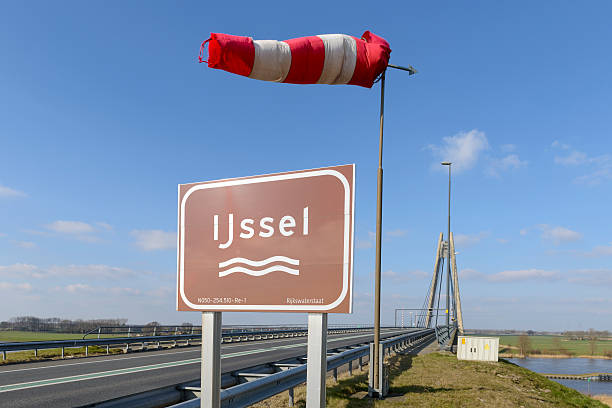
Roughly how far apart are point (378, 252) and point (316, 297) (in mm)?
7623

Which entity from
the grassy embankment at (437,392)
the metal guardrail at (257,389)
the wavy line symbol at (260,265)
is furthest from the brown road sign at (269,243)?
the grassy embankment at (437,392)

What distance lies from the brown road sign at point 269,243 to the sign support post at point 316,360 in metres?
0.20

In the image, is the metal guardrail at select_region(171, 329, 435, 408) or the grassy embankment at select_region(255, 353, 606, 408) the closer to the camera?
the metal guardrail at select_region(171, 329, 435, 408)

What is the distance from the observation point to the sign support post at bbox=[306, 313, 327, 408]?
16.4 feet

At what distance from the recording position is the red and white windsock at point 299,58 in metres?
5.77

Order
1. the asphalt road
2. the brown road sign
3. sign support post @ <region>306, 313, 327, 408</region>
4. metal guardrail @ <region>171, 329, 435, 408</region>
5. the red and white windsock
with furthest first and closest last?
A: the asphalt road, the red and white windsock, metal guardrail @ <region>171, 329, 435, 408</region>, sign support post @ <region>306, 313, 327, 408</region>, the brown road sign

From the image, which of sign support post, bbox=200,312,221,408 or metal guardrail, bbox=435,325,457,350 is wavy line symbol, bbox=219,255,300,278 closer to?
→ sign support post, bbox=200,312,221,408

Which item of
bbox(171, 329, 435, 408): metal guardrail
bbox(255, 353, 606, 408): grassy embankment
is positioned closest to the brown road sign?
bbox(171, 329, 435, 408): metal guardrail

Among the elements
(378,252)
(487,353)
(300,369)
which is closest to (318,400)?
(300,369)

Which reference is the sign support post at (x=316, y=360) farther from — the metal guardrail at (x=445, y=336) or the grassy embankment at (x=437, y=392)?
the metal guardrail at (x=445, y=336)

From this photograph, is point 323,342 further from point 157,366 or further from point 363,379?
point 157,366

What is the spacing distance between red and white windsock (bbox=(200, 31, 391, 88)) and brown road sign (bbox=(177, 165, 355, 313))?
1429 mm

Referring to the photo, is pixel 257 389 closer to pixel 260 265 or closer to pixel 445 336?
pixel 260 265

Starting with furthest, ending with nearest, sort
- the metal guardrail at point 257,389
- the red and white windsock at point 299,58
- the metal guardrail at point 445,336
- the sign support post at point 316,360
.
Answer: the metal guardrail at point 445,336 → the red and white windsock at point 299,58 → the metal guardrail at point 257,389 → the sign support post at point 316,360
